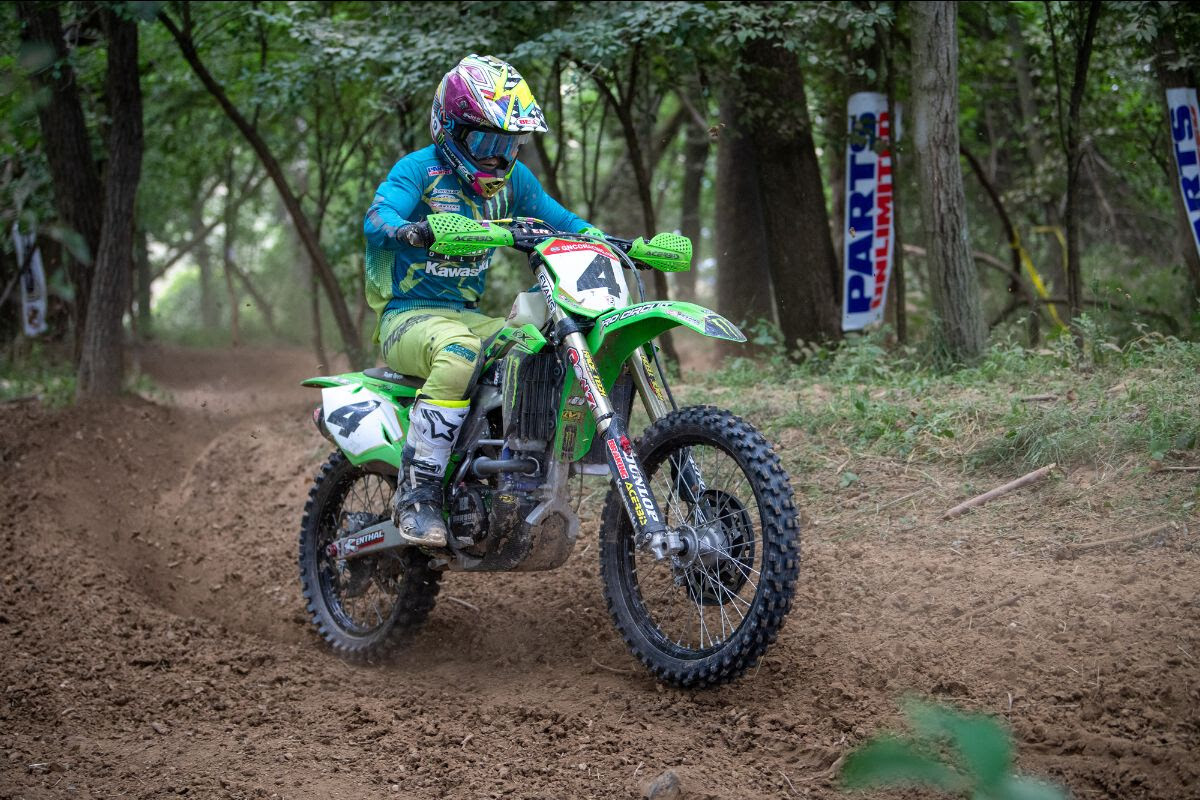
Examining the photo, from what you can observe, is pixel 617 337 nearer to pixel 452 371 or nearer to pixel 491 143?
pixel 452 371

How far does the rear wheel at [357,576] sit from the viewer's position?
5.14 metres

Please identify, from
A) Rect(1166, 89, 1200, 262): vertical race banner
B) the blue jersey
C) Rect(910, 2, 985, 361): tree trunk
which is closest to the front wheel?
the blue jersey

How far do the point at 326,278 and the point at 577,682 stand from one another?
688 centimetres

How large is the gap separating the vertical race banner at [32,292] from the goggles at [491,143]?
11.7 metres

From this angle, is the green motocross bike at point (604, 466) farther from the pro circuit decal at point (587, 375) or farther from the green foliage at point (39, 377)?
the green foliage at point (39, 377)

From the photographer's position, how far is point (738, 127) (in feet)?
32.4

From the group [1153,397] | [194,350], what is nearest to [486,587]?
[1153,397]

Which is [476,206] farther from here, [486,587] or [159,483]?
[159,483]

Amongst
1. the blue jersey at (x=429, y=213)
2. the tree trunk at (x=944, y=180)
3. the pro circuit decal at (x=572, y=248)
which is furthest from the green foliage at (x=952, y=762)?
the tree trunk at (x=944, y=180)

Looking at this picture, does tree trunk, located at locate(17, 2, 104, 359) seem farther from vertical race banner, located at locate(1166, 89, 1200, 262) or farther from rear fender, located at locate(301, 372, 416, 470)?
vertical race banner, located at locate(1166, 89, 1200, 262)

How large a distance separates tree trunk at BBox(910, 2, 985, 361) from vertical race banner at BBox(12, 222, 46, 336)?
11.6 meters

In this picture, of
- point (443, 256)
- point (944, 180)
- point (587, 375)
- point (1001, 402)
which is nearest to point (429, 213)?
point (443, 256)

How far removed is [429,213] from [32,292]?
485 inches

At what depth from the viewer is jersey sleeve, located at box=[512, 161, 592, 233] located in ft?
16.8
